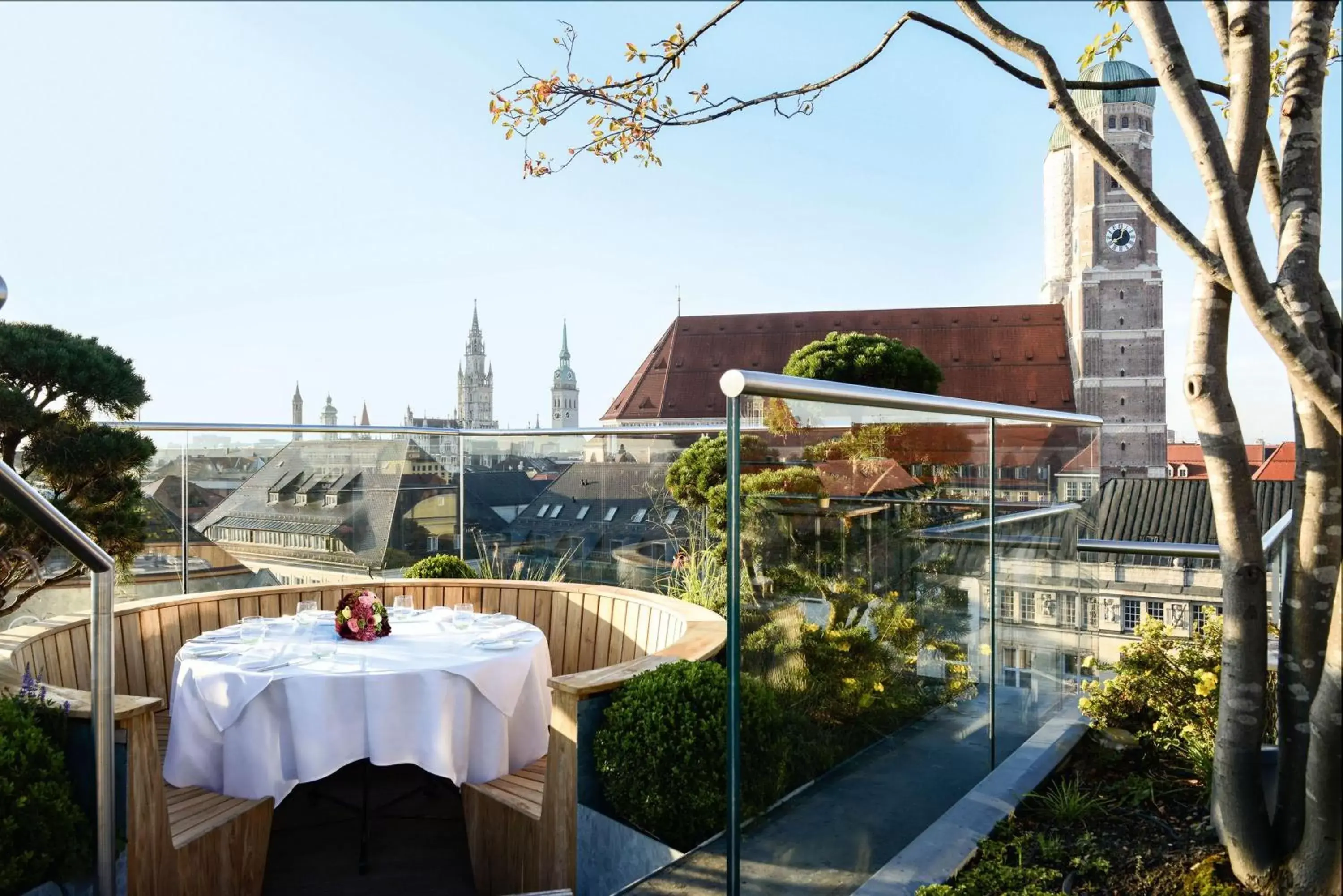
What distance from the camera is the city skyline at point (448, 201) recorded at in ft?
11.7

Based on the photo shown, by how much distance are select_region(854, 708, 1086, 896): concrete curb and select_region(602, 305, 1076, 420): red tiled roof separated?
4819cm

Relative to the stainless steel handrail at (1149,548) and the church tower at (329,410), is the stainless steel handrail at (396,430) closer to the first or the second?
the stainless steel handrail at (1149,548)

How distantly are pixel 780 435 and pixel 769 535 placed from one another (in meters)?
0.22

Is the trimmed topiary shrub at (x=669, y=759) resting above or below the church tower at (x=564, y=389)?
below

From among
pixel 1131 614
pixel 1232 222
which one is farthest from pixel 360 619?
pixel 1131 614

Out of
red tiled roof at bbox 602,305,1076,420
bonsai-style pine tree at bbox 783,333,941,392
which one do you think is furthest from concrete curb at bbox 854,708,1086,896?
red tiled roof at bbox 602,305,1076,420

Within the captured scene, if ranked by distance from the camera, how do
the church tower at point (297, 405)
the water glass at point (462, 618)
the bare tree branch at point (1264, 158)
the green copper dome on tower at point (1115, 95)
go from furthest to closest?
the church tower at point (297, 405), the green copper dome on tower at point (1115, 95), the water glass at point (462, 618), the bare tree branch at point (1264, 158)

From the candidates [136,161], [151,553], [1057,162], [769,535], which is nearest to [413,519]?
[151,553]

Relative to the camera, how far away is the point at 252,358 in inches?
2854

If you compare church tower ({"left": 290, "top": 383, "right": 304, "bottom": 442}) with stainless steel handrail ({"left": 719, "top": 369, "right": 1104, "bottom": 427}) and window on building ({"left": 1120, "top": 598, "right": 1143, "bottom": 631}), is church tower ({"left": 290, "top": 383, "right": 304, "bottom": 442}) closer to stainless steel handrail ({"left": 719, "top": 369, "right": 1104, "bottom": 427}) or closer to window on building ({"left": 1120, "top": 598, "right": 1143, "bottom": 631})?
window on building ({"left": 1120, "top": 598, "right": 1143, "bottom": 631})

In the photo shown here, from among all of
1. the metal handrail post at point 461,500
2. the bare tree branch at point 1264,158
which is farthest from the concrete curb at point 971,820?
the metal handrail post at point 461,500

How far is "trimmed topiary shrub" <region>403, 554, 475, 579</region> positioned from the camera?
17.6 feet

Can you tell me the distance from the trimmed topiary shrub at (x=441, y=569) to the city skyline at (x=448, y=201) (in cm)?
154

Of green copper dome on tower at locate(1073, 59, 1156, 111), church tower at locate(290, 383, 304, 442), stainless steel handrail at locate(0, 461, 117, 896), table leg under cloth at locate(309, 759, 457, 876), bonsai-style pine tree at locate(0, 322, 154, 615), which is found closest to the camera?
stainless steel handrail at locate(0, 461, 117, 896)
